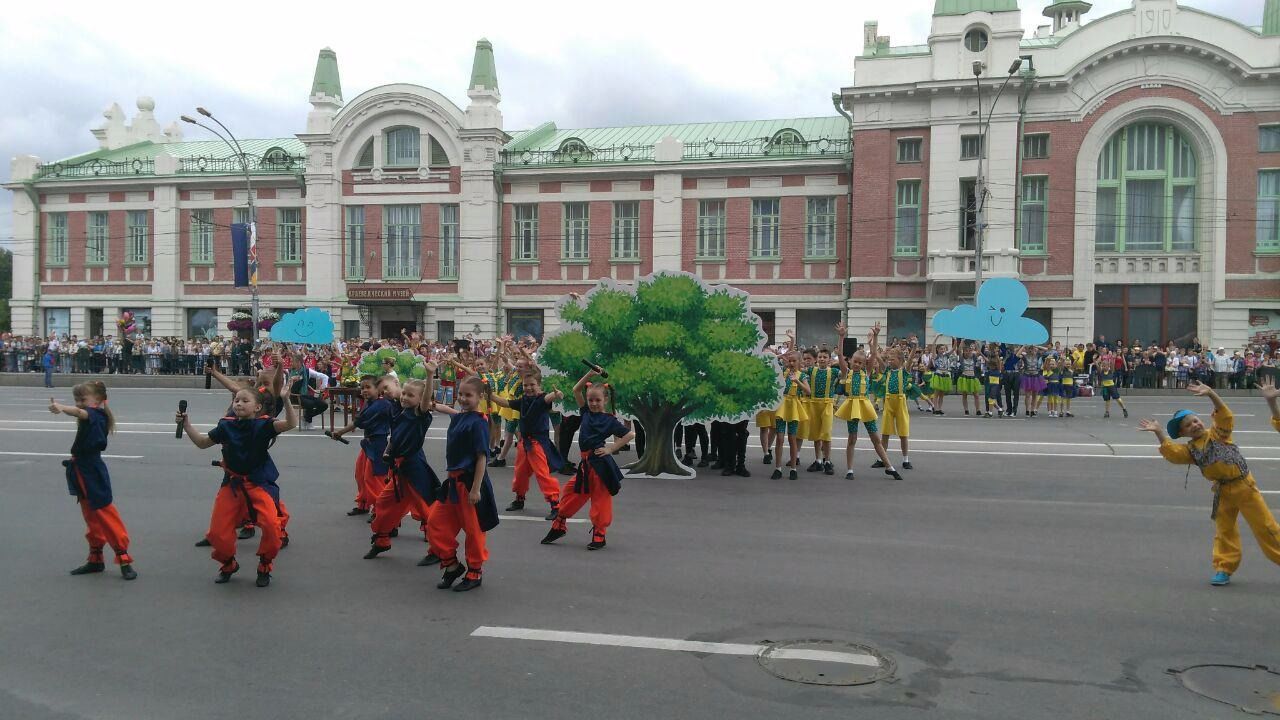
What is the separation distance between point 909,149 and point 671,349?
25.3m

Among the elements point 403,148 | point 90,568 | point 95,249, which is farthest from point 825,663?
point 95,249

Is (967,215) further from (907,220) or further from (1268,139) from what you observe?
(1268,139)

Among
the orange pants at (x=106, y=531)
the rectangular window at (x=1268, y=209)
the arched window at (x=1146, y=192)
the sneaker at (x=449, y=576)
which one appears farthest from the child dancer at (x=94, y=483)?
the rectangular window at (x=1268, y=209)

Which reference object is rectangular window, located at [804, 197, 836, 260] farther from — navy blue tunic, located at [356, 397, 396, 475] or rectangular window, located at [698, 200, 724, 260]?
navy blue tunic, located at [356, 397, 396, 475]

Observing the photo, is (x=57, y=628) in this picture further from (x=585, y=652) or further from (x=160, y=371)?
(x=160, y=371)

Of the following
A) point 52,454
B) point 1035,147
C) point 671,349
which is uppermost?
point 1035,147

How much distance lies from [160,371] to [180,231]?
806cm

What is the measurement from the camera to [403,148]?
129ft

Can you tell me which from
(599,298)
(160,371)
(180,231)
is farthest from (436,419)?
(180,231)

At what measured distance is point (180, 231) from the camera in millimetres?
41312

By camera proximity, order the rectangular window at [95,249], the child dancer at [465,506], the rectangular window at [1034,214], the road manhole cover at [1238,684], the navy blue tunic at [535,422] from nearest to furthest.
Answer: the road manhole cover at [1238,684] < the child dancer at [465,506] < the navy blue tunic at [535,422] < the rectangular window at [1034,214] < the rectangular window at [95,249]

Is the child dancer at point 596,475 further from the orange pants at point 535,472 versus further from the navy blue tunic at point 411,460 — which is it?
the navy blue tunic at point 411,460

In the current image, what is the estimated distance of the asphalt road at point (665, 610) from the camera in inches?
191

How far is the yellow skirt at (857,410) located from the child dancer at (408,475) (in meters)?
6.39
